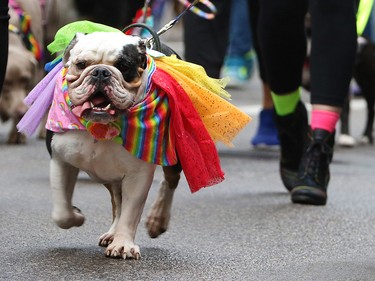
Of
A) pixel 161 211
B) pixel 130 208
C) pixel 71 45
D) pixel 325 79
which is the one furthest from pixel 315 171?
pixel 71 45

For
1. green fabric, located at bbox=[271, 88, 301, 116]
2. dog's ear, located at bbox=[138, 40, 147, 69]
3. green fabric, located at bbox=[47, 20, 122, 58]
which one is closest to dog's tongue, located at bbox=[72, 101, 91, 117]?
dog's ear, located at bbox=[138, 40, 147, 69]

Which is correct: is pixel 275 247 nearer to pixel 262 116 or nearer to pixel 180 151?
pixel 180 151

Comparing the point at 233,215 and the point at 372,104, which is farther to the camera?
the point at 372,104

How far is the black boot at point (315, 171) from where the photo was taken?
199 inches

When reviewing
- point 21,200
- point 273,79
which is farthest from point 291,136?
point 21,200

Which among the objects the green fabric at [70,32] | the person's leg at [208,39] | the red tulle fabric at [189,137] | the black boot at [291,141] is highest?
the green fabric at [70,32]

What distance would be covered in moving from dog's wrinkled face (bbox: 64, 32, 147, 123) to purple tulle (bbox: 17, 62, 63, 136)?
0.58ft

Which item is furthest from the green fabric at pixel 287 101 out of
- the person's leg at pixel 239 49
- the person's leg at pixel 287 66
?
the person's leg at pixel 239 49

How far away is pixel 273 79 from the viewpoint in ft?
17.8

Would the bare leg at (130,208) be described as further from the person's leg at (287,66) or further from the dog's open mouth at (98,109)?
the person's leg at (287,66)

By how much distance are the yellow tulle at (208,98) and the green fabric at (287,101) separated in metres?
1.44

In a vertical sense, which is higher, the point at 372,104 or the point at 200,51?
the point at 200,51

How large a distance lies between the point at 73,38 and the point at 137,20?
2008 millimetres

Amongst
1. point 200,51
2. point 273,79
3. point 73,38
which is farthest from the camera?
point 200,51
